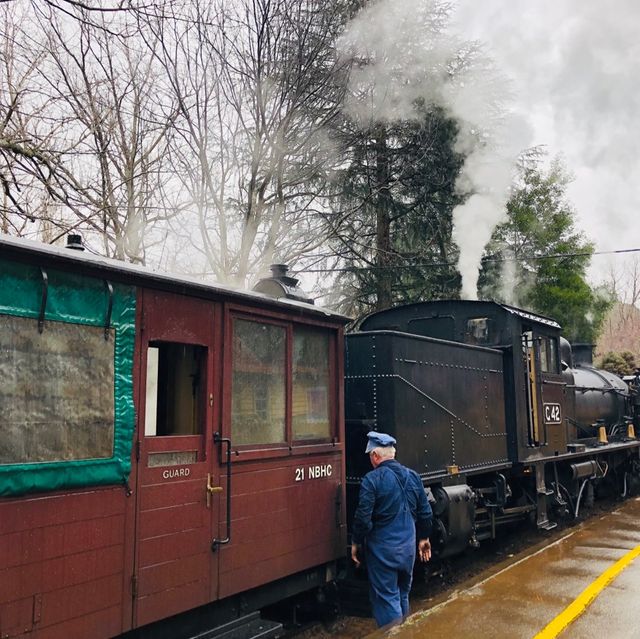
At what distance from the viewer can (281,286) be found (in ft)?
17.7

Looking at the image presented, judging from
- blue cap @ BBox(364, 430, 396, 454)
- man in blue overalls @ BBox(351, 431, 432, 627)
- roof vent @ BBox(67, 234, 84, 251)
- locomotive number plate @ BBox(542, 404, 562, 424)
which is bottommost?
man in blue overalls @ BBox(351, 431, 432, 627)

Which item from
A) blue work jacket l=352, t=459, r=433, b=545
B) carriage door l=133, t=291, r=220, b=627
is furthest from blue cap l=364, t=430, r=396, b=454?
carriage door l=133, t=291, r=220, b=627

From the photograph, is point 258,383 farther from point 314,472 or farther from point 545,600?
point 545,600

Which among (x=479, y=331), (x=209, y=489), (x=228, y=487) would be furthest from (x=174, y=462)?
(x=479, y=331)

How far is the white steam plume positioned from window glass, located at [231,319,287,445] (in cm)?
750

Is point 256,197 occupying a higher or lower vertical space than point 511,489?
higher

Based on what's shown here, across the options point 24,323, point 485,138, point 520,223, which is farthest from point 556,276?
point 24,323

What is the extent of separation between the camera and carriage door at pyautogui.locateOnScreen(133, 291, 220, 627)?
385 centimetres

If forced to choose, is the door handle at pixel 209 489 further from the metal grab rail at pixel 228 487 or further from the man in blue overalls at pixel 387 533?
the man in blue overalls at pixel 387 533

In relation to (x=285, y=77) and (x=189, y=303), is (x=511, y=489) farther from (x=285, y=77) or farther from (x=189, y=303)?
(x=285, y=77)

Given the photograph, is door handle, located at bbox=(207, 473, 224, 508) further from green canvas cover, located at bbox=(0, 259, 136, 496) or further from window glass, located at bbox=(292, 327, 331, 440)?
window glass, located at bbox=(292, 327, 331, 440)

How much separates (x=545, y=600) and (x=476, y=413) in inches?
92.2

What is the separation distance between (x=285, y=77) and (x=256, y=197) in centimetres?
191

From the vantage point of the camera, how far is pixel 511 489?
873 centimetres
